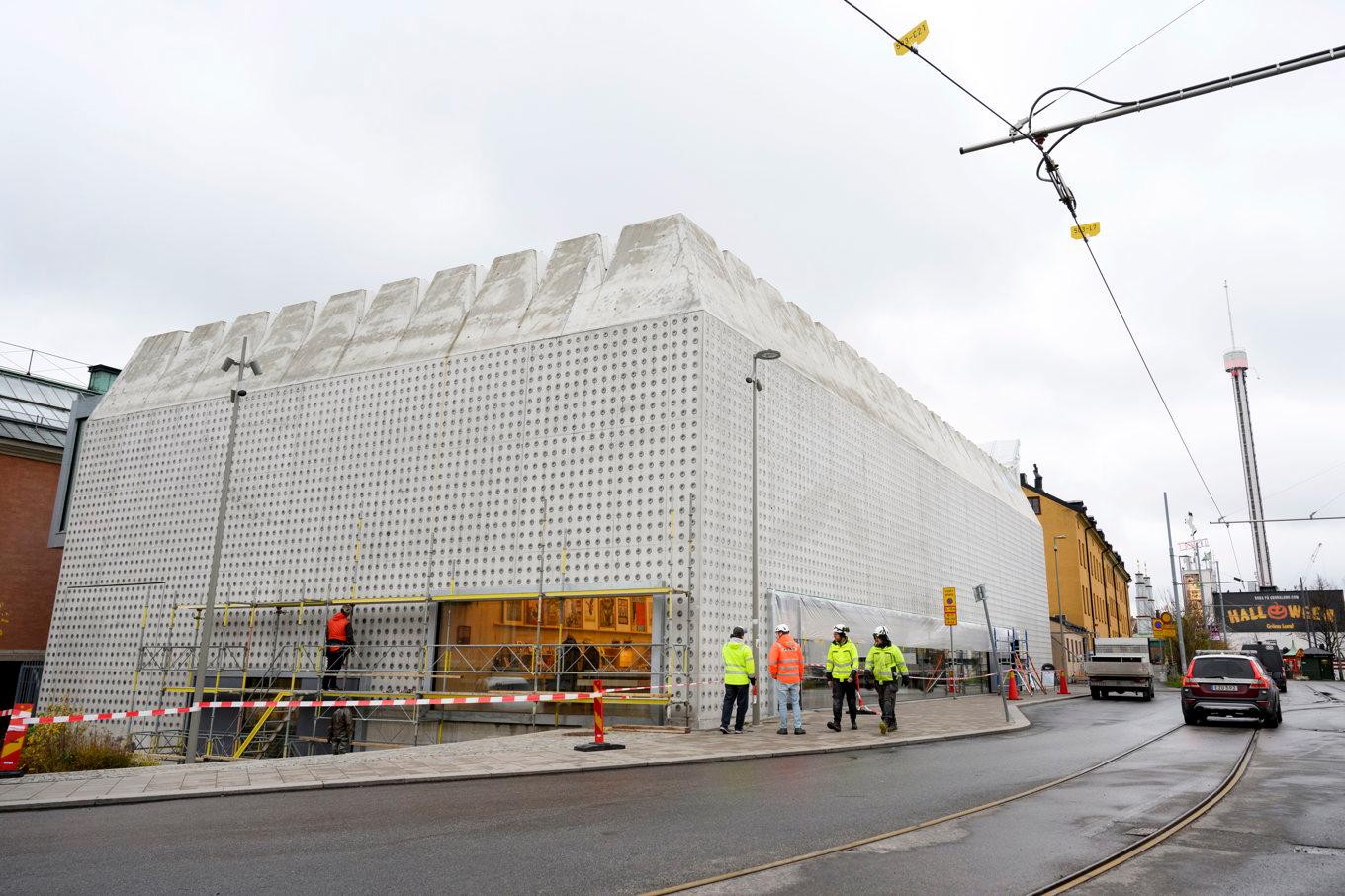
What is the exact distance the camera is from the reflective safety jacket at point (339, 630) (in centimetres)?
2023

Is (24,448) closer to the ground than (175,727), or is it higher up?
higher up

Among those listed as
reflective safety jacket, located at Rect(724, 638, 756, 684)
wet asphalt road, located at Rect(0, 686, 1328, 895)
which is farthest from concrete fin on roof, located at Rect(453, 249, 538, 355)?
wet asphalt road, located at Rect(0, 686, 1328, 895)

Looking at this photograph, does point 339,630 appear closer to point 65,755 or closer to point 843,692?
point 65,755

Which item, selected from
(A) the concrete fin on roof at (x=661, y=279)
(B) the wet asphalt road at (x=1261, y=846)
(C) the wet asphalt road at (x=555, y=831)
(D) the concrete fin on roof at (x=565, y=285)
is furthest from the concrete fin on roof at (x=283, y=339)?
(B) the wet asphalt road at (x=1261, y=846)

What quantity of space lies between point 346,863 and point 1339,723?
22.5m

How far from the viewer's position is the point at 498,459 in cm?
2091

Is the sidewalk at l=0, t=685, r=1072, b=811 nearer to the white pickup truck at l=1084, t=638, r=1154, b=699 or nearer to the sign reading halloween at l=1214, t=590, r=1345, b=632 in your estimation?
the white pickup truck at l=1084, t=638, r=1154, b=699

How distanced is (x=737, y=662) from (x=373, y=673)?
31.4 feet

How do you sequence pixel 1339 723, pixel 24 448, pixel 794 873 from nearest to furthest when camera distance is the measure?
1. pixel 794 873
2. pixel 1339 723
3. pixel 24 448

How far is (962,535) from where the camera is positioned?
3584 centimetres

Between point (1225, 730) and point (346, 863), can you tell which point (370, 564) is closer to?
point (346, 863)

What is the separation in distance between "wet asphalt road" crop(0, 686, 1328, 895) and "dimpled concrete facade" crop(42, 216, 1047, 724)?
7.59 meters

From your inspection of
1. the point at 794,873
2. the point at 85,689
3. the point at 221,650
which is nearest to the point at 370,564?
the point at 221,650

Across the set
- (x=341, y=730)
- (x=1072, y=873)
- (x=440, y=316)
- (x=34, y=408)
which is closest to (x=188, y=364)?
(x=440, y=316)
